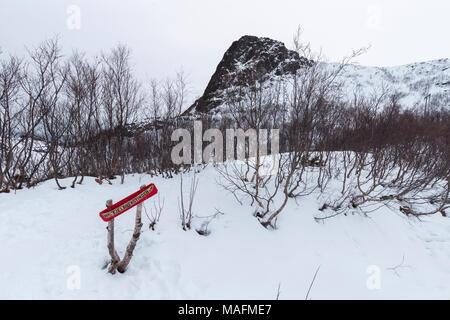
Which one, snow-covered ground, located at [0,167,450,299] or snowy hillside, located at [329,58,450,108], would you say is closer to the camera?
snow-covered ground, located at [0,167,450,299]

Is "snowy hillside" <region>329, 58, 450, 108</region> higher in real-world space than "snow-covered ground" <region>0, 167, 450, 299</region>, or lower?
higher

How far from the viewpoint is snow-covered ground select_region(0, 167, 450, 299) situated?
259 cm

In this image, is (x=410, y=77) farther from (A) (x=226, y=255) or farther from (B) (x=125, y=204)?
(B) (x=125, y=204)

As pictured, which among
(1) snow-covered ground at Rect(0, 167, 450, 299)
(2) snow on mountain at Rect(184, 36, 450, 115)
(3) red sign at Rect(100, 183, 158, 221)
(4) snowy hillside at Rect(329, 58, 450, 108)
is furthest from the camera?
(4) snowy hillside at Rect(329, 58, 450, 108)

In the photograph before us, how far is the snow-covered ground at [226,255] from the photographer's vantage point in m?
2.59

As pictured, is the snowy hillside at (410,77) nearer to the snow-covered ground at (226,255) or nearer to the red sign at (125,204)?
the snow-covered ground at (226,255)

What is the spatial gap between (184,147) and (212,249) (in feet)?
29.1

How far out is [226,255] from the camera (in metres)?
3.32

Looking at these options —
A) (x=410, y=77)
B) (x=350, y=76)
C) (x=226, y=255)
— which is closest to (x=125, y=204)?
(x=226, y=255)

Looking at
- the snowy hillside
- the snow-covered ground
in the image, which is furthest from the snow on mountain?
the snow-covered ground

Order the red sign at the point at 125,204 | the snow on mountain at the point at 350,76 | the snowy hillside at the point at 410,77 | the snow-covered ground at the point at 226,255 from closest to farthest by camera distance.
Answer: the red sign at the point at 125,204 < the snow-covered ground at the point at 226,255 < the snow on mountain at the point at 350,76 < the snowy hillside at the point at 410,77

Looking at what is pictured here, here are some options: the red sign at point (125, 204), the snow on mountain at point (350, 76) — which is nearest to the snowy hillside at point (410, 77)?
the snow on mountain at point (350, 76)

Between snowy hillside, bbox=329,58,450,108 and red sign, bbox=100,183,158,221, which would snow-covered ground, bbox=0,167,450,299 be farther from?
snowy hillside, bbox=329,58,450,108
